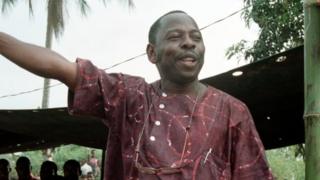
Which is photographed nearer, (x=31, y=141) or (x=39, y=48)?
(x=39, y=48)

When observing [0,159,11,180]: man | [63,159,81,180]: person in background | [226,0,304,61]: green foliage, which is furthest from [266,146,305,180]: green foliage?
[0,159,11,180]: man

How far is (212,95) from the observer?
67.9 inches

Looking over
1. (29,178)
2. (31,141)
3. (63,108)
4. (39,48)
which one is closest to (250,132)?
(39,48)

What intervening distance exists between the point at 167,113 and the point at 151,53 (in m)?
0.22

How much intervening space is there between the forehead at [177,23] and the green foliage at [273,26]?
513cm

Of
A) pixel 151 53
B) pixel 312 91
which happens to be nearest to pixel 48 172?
pixel 151 53

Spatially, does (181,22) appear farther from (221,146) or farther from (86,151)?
(86,151)

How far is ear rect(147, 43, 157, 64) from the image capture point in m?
1.75

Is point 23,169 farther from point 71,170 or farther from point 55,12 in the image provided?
point 55,12

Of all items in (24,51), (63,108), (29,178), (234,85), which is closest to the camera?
(24,51)

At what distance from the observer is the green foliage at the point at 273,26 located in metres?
6.82

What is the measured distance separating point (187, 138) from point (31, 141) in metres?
5.29

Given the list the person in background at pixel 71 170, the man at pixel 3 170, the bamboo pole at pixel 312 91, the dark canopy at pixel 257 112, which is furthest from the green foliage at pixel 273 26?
the bamboo pole at pixel 312 91

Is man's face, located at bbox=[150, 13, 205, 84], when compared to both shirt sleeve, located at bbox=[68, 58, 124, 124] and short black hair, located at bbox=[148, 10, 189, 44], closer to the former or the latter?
short black hair, located at bbox=[148, 10, 189, 44]
